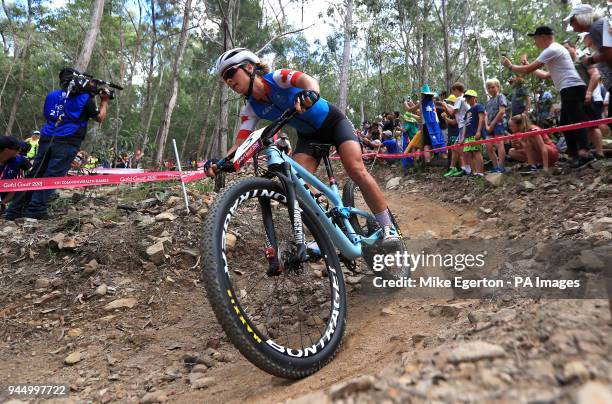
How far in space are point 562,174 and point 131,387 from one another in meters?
5.48

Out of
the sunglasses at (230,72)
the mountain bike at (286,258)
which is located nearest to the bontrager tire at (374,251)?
the mountain bike at (286,258)

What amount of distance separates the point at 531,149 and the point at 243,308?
18.1ft

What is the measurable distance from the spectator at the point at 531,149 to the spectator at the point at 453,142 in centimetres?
119

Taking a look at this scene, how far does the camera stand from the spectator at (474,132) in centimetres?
705

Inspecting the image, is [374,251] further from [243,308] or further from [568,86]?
[568,86]

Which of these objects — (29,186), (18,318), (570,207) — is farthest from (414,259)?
(29,186)

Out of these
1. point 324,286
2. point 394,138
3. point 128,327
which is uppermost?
point 394,138

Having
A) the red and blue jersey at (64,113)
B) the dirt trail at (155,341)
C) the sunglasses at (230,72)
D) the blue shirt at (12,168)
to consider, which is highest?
the red and blue jersey at (64,113)

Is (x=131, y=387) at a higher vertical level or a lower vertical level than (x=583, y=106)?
lower

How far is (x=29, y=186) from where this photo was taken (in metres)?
4.75

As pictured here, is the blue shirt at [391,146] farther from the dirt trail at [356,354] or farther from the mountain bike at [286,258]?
the dirt trail at [356,354]

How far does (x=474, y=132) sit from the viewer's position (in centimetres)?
738

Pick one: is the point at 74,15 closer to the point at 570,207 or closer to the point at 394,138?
the point at 394,138
